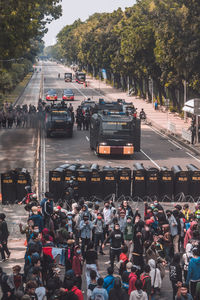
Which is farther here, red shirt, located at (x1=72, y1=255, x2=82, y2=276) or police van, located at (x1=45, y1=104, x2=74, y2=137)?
police van, located at (x1=45, y1=104, x2=74, y2=137)

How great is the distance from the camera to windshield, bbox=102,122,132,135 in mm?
36406

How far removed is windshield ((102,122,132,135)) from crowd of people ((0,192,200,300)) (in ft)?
51.5

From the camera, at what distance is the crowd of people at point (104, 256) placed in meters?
12.2

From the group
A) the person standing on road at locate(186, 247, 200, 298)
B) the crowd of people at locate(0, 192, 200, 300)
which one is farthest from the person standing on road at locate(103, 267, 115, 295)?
the person standing on road at locate(186, 247, 200, 298)

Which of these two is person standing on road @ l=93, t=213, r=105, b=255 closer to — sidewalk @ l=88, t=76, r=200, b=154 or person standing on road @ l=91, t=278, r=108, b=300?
person standing on road @ l=91, t=278, r=108, b=300

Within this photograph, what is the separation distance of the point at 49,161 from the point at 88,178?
10851mm

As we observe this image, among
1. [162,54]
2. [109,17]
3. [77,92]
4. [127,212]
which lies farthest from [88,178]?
[109,17]

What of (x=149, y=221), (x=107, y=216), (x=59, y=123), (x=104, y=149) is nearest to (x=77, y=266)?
(x=149, y=221)

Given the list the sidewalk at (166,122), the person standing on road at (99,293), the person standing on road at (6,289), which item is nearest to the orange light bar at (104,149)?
the sidewalk at (166,122)

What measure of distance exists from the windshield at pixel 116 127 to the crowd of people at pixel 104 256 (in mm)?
15696

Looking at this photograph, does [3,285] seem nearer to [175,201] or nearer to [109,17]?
[175,201]

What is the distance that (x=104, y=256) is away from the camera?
59.6ft

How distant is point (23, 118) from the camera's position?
5462 centimetres

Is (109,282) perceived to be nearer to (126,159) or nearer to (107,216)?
(107,216)
